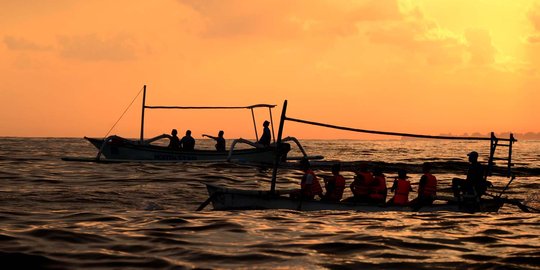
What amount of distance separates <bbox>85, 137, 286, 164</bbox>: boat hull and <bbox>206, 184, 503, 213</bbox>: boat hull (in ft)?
64.8

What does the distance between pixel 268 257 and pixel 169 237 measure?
2935mm

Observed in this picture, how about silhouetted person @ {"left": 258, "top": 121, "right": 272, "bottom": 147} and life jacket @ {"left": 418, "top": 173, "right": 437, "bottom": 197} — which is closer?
life jacket @ {"left": 418, "top": 173, "right": 437, "bottom": 197}

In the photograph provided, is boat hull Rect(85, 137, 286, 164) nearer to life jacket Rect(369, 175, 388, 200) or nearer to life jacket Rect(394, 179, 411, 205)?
life jacket Rect(369, 175, 388, 200)

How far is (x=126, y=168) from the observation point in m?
37.1

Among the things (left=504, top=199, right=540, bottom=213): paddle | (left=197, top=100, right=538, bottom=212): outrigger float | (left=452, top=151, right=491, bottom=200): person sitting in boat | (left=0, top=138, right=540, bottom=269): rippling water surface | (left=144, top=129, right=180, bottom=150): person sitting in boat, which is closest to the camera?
(left=0, top=138, right=540, bottom=269): rippling water surface

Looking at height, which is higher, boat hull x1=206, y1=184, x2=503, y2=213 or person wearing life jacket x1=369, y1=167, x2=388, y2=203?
person wearing life jacket x1=369, y1=167, x2=388, y2=203

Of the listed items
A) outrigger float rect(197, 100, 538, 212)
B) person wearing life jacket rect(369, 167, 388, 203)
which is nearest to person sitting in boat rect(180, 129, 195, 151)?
outrigger float rect(197, 100, 538, 212)

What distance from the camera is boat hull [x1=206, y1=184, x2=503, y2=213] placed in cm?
1753

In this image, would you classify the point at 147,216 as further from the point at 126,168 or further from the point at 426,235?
the point at 126,168

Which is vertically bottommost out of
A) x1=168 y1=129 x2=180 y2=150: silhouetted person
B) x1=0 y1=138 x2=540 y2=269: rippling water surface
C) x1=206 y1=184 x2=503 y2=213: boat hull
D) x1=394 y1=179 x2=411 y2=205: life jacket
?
x1=0 y1=138 x2=540 y2=269: rippling water surface

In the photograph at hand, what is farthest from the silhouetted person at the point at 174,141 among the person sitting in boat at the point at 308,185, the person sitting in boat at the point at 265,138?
the person sitting in boat at the point at 308,185

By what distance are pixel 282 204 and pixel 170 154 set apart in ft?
69.9

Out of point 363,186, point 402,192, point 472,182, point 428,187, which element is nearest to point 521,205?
point 472,182


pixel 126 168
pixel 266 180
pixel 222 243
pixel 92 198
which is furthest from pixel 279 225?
pixel 126 168
